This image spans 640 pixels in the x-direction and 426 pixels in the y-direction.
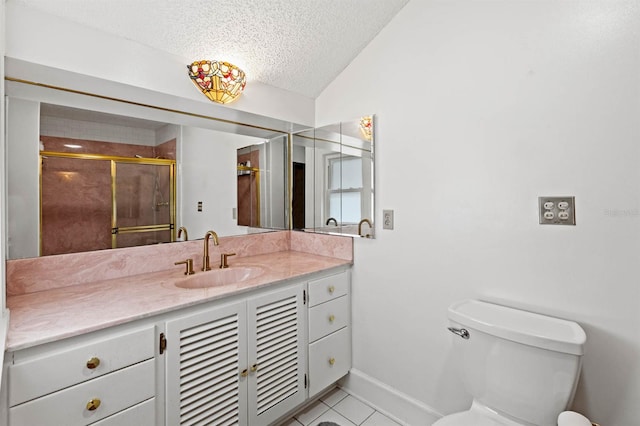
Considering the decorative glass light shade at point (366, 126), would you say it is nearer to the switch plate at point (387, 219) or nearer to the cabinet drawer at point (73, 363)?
the switch plate at point (387, 219)

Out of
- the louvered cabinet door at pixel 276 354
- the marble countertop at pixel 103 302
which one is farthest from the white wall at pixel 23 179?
the louvered cabinet door at pixel 276 354

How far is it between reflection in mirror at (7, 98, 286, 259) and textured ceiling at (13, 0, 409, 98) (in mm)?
470

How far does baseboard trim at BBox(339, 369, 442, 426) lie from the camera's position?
1.67 metres

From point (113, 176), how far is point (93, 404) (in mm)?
1100

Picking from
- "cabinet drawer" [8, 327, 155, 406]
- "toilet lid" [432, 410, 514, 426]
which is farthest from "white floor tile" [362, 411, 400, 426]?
"cabinet drawer" [8, 327, 155, 406]

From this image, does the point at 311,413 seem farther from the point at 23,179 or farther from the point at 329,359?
the point at 23,179

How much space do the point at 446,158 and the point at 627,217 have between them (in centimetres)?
73

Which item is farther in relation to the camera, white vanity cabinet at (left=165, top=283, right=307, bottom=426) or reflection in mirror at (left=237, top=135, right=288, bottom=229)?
reflection in mirror at (left=237, top=135, right=288, bottom=229)

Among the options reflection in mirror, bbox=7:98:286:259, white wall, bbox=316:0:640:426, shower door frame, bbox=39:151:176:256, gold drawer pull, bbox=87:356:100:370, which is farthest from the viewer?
shower door frame, bbox=39:151:176:256

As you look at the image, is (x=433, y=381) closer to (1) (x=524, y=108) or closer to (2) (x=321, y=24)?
(1) (x=524, y=108)

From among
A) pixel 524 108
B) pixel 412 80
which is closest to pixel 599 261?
pixel 524 108

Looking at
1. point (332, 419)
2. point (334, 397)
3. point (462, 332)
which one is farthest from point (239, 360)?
point (462, 332)

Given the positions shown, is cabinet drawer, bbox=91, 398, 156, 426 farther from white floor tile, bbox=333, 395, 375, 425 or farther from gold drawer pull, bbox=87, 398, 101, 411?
white floor tile, bbox=333, 395, 375, 425

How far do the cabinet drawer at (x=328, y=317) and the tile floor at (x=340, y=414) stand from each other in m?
0.47
